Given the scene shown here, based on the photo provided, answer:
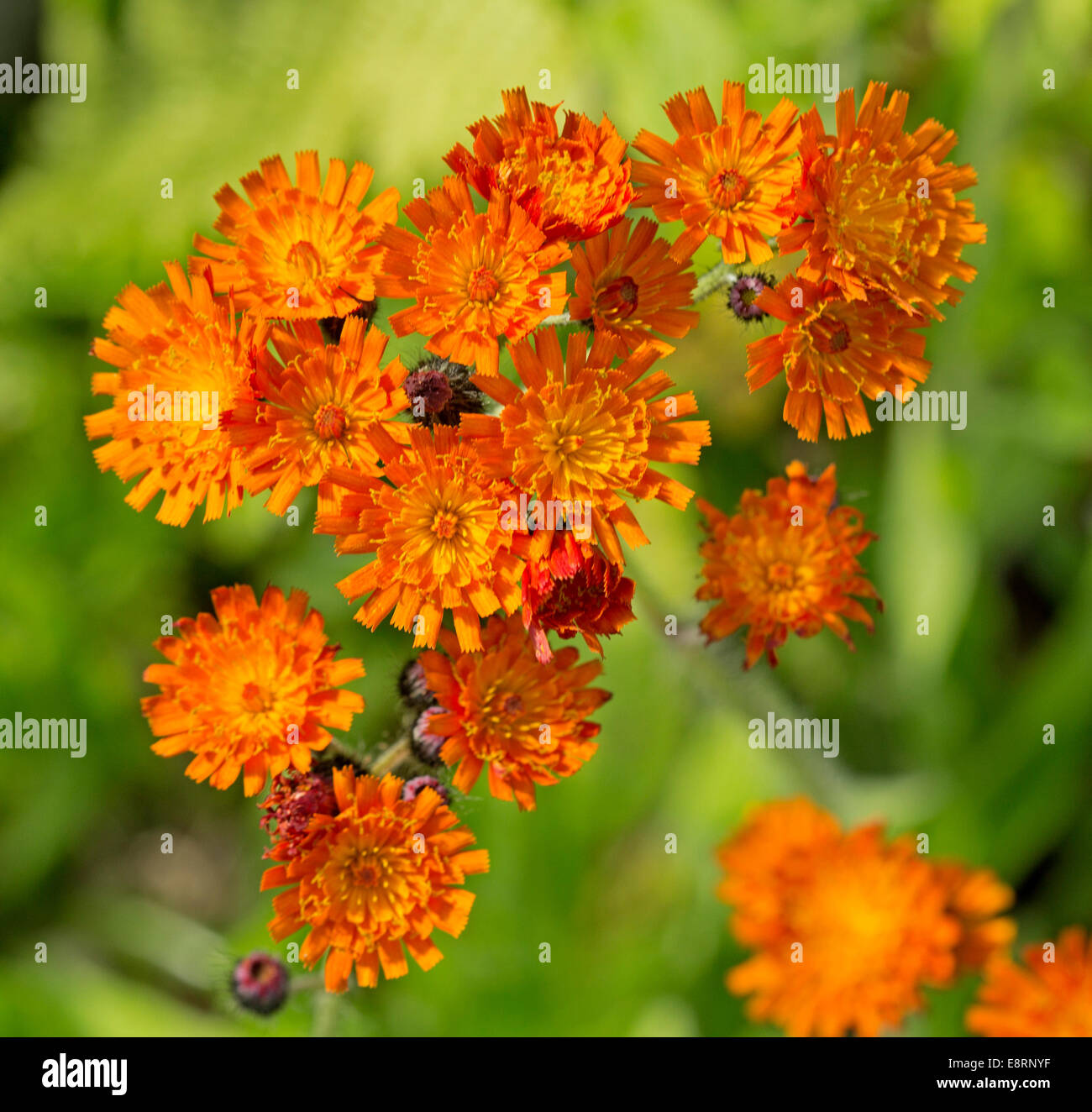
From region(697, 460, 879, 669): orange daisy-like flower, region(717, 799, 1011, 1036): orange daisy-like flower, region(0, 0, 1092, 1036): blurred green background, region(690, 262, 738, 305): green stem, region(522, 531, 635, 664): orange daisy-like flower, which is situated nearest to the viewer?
region(522, 531, 635, 664): orange daisy-like flower

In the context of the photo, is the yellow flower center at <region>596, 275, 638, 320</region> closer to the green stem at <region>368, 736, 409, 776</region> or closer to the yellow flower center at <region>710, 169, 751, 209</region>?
the yellow flower center at <region>710, 169, 751, 209</region>

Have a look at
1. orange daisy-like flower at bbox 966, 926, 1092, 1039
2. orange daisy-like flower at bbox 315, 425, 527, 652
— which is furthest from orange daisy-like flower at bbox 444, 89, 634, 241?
orange daisy-like flower at bbox 966, 926, 1092, 1039

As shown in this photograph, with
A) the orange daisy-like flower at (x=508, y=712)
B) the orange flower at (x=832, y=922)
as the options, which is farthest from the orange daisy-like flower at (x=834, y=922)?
the orange daisy-like flower at (x=508, y=712)

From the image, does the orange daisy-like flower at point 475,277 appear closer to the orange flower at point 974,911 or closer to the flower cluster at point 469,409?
the flower cluster at point 469,409

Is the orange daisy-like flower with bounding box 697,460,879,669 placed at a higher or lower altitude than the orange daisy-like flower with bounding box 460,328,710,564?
lower

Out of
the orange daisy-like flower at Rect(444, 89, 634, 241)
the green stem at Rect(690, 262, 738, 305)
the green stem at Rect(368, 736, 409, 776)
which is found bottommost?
the green stem at Rect(368, 736, 409, 776)

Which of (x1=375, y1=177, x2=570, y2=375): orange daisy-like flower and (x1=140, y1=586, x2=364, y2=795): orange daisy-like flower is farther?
(x1=140, y1=586, x2=364, y2=795): orange daisy-like flower

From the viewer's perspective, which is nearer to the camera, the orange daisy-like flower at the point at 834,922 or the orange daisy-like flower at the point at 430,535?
the orange daisy-like flower at the point at 430,535
